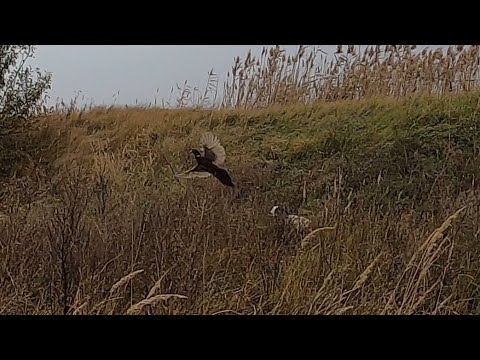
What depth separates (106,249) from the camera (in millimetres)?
2020

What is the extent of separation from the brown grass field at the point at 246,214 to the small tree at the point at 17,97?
0.09 ft

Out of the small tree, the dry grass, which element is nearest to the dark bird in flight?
the dry grass

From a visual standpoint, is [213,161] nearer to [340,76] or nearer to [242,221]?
[242,221]

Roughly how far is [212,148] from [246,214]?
0.22 metres

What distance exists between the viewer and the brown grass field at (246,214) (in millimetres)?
2004

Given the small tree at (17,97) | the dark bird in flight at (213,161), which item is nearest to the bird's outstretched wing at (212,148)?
the dark bird in flight at (213,161)

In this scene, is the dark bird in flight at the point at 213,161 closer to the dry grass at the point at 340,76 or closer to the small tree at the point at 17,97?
the dry grass at the point at 340,76

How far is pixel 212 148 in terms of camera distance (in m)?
2.04

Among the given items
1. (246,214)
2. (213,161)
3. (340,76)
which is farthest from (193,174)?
(340,76)
